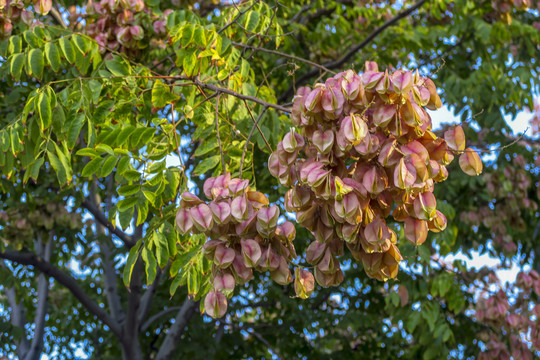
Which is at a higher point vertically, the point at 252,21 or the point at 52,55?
the point at 252,21

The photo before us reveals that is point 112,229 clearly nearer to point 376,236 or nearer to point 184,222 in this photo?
point 184,222

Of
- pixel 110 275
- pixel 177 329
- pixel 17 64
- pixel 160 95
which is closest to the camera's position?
pixel 160 95

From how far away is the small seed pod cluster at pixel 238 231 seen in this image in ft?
6.57

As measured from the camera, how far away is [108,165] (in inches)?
102

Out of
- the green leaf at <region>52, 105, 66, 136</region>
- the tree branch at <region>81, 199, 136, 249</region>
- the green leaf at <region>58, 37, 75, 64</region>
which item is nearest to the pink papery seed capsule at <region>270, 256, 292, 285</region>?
the green leaf at <region>52, 105, 66, 136</region>

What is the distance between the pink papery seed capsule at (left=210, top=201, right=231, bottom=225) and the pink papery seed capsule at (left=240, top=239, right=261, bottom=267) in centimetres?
9

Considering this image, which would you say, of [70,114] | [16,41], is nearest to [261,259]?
[70,114]

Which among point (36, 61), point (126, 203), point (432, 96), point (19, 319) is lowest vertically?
point (432, 96)

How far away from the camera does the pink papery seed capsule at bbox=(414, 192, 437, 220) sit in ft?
6.38

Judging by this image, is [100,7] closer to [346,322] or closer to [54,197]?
[54,197]

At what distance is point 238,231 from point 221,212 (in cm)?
8

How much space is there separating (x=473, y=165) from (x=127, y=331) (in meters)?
4.73

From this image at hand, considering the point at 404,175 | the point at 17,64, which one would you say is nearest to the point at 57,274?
the point at 17,64

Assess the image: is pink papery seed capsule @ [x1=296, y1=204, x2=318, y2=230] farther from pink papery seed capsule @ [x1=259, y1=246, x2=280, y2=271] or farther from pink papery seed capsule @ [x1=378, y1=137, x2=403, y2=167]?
pink papery seed capsule @ [x1=378, y1=137, x2=403, y2=167]
